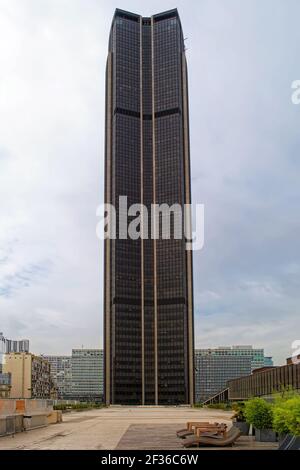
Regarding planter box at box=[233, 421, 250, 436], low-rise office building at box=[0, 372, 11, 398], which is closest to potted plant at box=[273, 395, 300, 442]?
planter box at box=[233, 421, 250, 436]

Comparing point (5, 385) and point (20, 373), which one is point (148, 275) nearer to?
point (20, 373)

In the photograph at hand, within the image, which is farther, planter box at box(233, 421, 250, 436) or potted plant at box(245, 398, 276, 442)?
planter box at box(233, 421, 250, 436)

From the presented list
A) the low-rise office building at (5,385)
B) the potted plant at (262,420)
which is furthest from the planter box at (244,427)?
the low-rise office building at (5,385)

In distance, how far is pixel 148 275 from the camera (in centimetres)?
17700

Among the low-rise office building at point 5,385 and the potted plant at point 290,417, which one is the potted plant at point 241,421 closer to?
the potted plant at point 290,417

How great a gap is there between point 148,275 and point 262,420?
522 feet

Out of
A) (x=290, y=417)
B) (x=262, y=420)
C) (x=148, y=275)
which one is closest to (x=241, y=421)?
(x=262, y=420)

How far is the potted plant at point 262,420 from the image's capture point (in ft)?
58.9

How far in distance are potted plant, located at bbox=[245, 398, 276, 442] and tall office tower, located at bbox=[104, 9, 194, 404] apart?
153515 mm

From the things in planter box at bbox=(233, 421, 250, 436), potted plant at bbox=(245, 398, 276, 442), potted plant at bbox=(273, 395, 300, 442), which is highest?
potted plant at bbox=(273, 395, 300, 442)

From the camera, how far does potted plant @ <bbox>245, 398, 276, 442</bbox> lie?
18.0 metres

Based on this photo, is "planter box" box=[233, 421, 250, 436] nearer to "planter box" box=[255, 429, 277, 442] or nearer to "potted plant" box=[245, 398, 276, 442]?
"potted plant" box=[245, 398, 276, 442]
